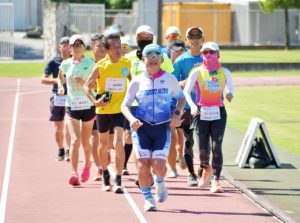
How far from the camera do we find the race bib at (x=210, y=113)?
1316 cm

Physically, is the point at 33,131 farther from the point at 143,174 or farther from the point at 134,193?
the point at 143,174

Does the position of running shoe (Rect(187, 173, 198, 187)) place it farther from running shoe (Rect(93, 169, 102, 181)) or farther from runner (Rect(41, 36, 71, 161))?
runner (Rect(41, 36, 71, 161))

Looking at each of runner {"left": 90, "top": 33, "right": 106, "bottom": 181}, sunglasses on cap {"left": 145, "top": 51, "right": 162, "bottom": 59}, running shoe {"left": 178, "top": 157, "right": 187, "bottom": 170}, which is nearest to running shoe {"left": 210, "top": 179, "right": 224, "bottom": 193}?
running shoe {"left": 178, "top": 157, "right": 187, "bottom": 170}

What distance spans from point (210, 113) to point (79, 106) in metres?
1.99

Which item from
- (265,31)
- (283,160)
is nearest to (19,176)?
(283,160)

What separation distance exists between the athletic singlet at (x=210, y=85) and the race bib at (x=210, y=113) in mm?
55

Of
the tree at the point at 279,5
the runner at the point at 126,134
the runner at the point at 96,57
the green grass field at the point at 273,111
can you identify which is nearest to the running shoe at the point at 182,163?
the runner at the point at 126,134

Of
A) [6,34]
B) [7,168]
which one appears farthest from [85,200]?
[6,34]

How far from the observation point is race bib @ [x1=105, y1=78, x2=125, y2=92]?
13188mm

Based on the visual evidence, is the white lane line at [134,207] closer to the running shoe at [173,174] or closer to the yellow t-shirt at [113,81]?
the yellow t-shirt at [113,81]

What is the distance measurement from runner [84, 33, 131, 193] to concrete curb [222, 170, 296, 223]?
164 cm

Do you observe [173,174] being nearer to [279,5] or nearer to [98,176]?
[98,176]

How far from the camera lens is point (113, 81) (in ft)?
43.3

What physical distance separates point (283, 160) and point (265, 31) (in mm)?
50474
